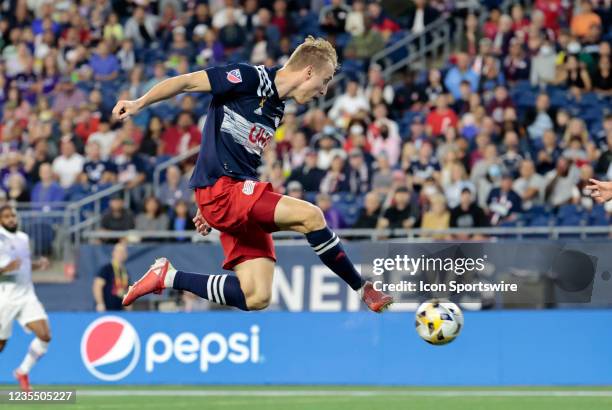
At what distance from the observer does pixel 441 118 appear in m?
20.8

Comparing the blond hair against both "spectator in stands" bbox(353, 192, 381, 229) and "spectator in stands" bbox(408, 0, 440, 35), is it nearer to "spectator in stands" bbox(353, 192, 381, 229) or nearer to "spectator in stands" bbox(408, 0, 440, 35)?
"spectator in stands" bbox(353, 192, 381, 229)

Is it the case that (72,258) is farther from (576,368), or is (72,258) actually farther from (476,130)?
(576,368)

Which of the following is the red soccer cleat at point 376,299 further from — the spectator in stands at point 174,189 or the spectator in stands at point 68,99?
the spectator in stands at point 68,99

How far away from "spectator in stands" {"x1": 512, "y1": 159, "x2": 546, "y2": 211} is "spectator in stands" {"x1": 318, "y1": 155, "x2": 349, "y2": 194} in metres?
2.49

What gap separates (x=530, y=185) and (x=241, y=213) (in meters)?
8.91

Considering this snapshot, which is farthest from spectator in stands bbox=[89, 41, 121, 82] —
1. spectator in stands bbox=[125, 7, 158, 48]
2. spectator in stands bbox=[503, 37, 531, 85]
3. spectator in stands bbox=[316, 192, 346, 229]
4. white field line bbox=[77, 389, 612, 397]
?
white field line bbox=[77, 389, 612, 397]

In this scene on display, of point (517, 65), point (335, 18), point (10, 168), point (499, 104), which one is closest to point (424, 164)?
point (499, 104)

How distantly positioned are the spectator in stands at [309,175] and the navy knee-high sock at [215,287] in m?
8.47

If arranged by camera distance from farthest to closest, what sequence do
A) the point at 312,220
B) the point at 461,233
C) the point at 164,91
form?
the point at 461,233 < the point at 312,220 < the point at 164,91

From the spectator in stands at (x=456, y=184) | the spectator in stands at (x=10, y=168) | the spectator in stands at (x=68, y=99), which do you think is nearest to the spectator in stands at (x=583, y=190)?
the spectator in stands at (x=456, y=184)

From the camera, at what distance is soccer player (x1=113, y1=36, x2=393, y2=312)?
1062 centimetres

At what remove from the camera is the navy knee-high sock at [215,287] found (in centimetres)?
1119

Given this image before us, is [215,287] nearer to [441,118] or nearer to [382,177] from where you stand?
[382,177]

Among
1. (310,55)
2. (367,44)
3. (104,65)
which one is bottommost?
(310,55)
